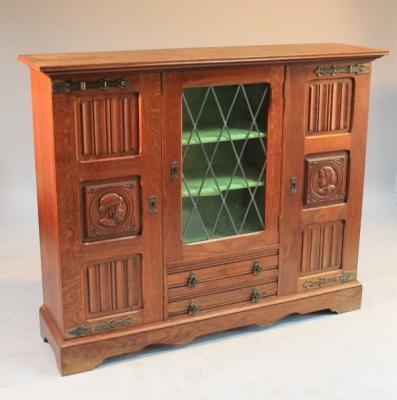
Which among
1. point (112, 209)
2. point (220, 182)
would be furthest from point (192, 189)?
point (112, 209)

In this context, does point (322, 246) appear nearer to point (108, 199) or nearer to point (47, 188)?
point (108, 199)

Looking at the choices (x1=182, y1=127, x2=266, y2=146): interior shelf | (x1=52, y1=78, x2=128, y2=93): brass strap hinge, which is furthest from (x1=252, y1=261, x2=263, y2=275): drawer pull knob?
(x1=52, y1=78, x2=128, y2=93): brass strap hinge

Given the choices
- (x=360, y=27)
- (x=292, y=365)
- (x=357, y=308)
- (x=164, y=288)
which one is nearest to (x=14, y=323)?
(x=164, y=288)

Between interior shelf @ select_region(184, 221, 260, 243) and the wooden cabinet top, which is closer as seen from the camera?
the wooden cabinet top

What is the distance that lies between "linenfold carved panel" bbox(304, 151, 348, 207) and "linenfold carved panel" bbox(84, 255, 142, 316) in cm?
73

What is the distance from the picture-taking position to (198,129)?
2.78 metres

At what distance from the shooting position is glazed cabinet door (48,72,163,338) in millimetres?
2525

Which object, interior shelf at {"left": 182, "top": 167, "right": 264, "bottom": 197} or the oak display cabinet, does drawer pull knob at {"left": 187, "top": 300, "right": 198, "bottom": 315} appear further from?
interior shelf at {"left": 182, "top": 167, "right": 264, "bottom": 197}

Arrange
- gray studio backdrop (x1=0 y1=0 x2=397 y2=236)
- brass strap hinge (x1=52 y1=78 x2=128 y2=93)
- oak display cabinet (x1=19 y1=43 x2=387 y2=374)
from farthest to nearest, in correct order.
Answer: gray studio backdrop (x1=0 y1=0 x2=397 y2=236)
oak display cabinet (x1=19 y1=43 x2=387 y2=374)
brass strap hinge (x1=52 y1=78 x2=128 y2=93)

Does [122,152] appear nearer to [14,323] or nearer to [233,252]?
[233,252]

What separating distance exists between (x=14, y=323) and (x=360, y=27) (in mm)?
2612

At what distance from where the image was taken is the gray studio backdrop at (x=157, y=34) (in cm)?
394

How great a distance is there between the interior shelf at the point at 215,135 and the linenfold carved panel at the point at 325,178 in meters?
0.26

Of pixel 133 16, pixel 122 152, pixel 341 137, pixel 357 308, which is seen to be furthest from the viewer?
pixel 133 16
